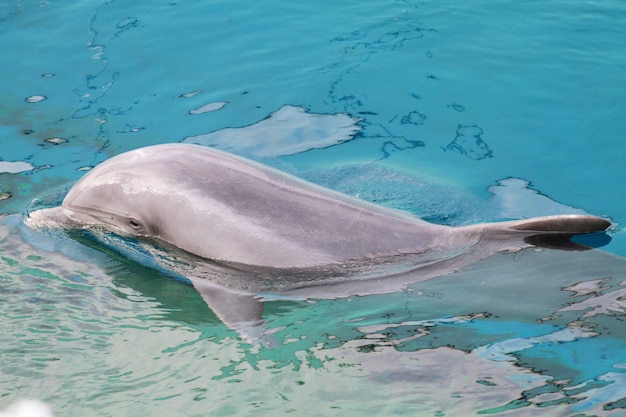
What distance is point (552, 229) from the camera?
5875 millimetres

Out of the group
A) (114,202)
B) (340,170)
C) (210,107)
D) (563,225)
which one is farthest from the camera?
(210,107)

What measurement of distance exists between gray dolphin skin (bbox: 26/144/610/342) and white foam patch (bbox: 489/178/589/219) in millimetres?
1611

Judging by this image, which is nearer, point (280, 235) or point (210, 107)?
point (280, 235)

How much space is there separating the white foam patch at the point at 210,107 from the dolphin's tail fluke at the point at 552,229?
4.06m

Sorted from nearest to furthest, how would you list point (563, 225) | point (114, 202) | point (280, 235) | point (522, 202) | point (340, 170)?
point (563, 225), point (280, 235), point (114, 202), point (522, 202), point (340, 170)

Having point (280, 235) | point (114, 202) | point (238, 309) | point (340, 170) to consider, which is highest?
point (114, 202)

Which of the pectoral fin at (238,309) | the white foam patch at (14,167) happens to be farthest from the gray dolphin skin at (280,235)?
the white foam patch at (14,167)

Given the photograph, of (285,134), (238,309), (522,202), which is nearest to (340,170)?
(285,134)

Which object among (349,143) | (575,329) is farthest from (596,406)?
(349,143)

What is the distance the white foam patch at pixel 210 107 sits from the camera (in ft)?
30.5

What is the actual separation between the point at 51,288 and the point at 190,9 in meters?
6.02

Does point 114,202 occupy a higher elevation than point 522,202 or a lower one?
higher

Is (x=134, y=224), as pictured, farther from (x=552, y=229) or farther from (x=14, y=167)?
(x=552, y=229)

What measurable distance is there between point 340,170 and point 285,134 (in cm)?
100
